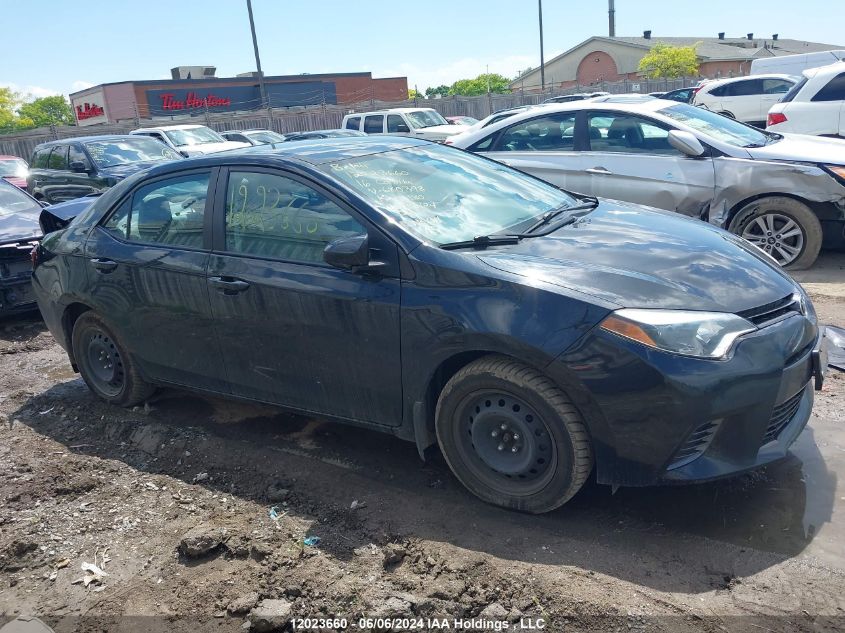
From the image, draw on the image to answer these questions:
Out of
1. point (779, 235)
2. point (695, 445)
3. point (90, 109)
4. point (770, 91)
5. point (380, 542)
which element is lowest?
point (380, 542)

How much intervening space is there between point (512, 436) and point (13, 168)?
1555 cm

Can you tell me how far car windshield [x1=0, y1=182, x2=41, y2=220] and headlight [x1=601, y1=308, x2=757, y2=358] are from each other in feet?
24.5

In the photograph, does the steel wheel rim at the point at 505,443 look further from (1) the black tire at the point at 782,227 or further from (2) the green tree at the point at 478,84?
(2) the green tree at the point at 478,84

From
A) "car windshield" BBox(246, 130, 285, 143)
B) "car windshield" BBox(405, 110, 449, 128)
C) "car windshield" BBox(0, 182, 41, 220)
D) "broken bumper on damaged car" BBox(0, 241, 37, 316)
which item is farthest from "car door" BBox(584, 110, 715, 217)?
"car windshield" BBox(246, 130, 285, 143)

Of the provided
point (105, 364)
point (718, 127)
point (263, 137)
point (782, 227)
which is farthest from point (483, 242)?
point (263, 137)

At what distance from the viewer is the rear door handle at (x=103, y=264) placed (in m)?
4.64

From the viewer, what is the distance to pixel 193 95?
45.0 m

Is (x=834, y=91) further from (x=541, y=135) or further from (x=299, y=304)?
(x=299, y=304)

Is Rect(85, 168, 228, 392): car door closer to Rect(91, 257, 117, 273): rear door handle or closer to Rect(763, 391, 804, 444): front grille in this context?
Rect(91, 257, 117, 273): rear door handle

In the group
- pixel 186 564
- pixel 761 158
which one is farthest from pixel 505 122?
pixel 186 564

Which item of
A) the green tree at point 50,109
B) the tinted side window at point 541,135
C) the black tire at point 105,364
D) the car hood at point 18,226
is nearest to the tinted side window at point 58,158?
the car hood at point 18,226

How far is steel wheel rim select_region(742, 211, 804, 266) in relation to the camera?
6941mm

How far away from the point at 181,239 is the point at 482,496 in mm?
2327

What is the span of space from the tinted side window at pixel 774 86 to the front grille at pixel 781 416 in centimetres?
1969
